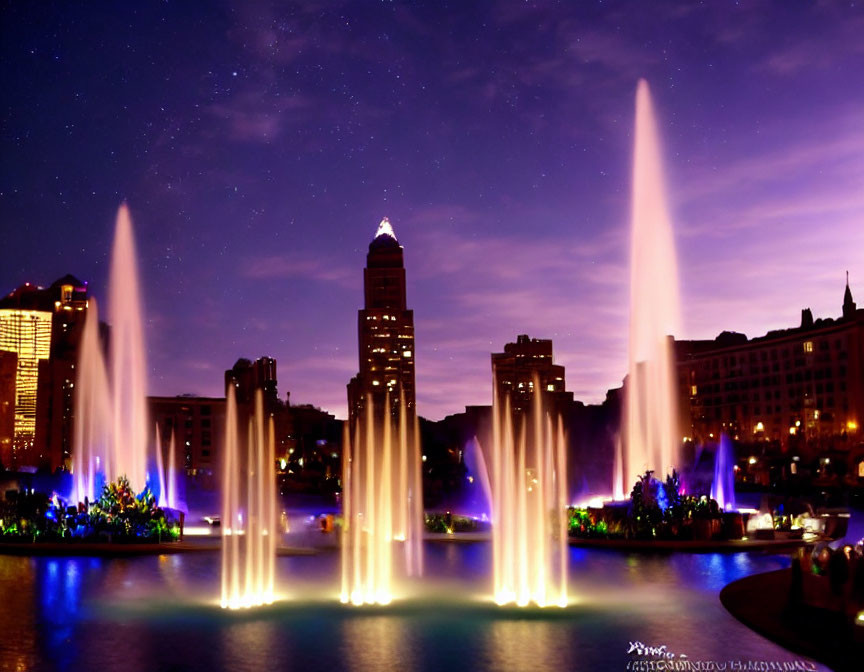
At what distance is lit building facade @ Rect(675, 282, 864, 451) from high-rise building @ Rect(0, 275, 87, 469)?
76.9 meters

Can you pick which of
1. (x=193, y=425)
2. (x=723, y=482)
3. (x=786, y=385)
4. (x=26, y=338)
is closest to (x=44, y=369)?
(x=193, y=425)

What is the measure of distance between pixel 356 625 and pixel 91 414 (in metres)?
32.1

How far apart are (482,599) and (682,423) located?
120148mm

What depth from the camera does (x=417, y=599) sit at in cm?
1947

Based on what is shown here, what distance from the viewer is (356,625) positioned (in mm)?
16484

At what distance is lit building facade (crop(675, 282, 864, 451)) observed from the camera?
112 metres

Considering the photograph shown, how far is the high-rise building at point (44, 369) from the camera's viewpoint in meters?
134

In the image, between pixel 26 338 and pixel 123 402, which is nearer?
pixel 123 402

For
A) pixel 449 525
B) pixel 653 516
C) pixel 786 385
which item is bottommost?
pixel 449 525

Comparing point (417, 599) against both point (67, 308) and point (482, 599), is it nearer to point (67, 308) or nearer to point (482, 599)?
point (482, 599)

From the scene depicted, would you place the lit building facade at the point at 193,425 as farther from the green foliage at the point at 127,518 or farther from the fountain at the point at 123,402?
the green foliage at the point at 127,518

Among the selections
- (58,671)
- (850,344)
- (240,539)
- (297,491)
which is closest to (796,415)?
(850,344)

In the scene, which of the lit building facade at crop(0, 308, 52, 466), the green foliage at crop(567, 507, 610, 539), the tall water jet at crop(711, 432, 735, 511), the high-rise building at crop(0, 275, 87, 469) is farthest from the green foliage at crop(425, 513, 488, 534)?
the lit building facade at crop(0, 308, 52, 466)

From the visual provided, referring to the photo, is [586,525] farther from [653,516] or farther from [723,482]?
[723,482]
